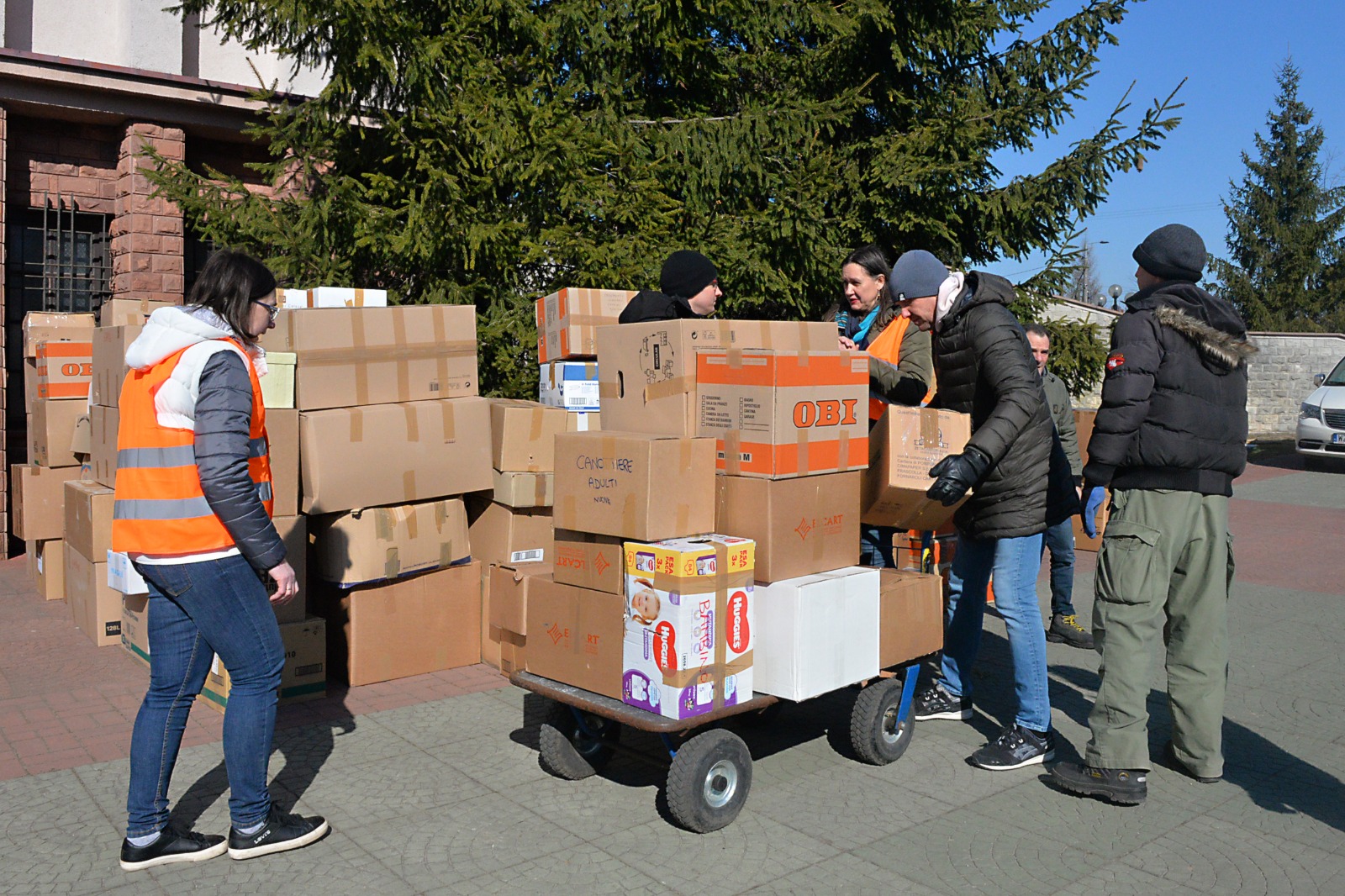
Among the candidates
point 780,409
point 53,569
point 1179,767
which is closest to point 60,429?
point 53,569

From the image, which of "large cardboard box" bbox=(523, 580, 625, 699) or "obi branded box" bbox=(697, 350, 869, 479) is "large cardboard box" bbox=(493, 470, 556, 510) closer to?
"large cardboard box" bbox=(523, 580, 625, 699)

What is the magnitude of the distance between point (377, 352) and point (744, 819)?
3.00m

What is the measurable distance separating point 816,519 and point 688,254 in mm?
1679

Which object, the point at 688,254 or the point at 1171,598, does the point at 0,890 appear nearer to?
the point at 688,254

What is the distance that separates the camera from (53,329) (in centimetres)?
754

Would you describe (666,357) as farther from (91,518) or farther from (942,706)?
(91,518)

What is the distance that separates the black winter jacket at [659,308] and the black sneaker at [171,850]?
2863 millimetres

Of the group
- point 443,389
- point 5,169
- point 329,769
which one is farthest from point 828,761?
point 5,169

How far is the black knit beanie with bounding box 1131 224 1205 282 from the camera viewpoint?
14.5 feet

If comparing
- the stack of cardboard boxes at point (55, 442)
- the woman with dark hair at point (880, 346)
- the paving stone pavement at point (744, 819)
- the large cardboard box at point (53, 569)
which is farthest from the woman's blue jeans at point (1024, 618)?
the large cardboard box at point (53, 569)

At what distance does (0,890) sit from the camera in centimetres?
346

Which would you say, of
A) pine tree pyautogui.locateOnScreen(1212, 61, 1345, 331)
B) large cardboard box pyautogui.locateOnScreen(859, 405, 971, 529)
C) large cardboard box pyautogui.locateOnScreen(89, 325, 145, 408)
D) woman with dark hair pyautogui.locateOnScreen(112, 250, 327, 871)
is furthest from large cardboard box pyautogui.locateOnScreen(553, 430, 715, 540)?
pine tree pyautogui.locateOnScreen(1212, 61, 1345, 331)

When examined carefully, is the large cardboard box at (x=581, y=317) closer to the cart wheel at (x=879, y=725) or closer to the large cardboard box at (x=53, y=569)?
the cart wheel at (x=879, y=725)

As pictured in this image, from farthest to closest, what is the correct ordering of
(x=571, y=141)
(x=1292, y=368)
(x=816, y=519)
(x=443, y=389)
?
(x=1292, y=368) → (x=571, y=141) → (x=443, y=389) → (x=816, y=519)
